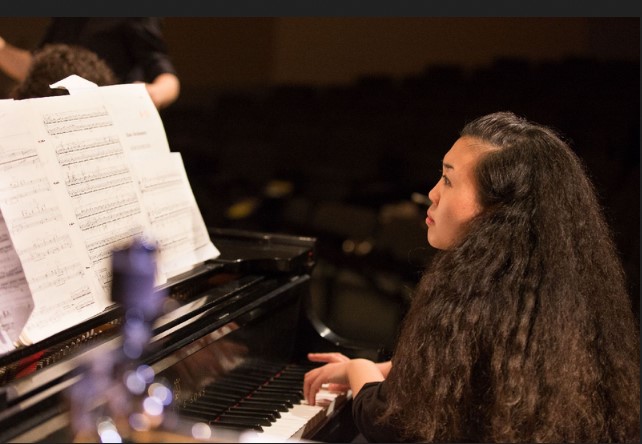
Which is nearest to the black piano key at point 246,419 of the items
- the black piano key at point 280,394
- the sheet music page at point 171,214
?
the black piano key at point 280,394

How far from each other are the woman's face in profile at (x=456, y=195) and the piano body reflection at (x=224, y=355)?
0.55m

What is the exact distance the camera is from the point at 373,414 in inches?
62.1

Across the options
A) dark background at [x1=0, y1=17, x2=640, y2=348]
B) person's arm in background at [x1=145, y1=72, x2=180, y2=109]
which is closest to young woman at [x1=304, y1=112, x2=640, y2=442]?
person's arm in background at [x1=145, y1=72, x2=180, y2=109]

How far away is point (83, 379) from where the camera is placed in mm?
1396

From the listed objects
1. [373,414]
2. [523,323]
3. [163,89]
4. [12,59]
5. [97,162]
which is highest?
[12,59]

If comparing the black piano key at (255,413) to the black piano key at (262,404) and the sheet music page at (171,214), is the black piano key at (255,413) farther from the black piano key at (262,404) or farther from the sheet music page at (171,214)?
the sheet music page at (171,214)

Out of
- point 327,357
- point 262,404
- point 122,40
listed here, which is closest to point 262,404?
point 262,404

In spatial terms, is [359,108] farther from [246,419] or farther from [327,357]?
[246,419]

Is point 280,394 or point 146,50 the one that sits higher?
point 146,50

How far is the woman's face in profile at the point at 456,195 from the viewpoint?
5.16 feet

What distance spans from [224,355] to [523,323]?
2.47ft

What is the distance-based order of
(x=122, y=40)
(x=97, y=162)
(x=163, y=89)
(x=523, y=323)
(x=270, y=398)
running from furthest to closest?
(x=122, y=40) → (x=163, y=89) → (x=270, y=398) → (x=97, y=162) → (x=523, y=323)

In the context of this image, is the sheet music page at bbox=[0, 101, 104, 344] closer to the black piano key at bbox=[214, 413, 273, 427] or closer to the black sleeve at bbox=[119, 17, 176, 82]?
the black piano key at bbox=[214, 413, 273, 427]

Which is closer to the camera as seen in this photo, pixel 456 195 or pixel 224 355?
pixel 456 195
